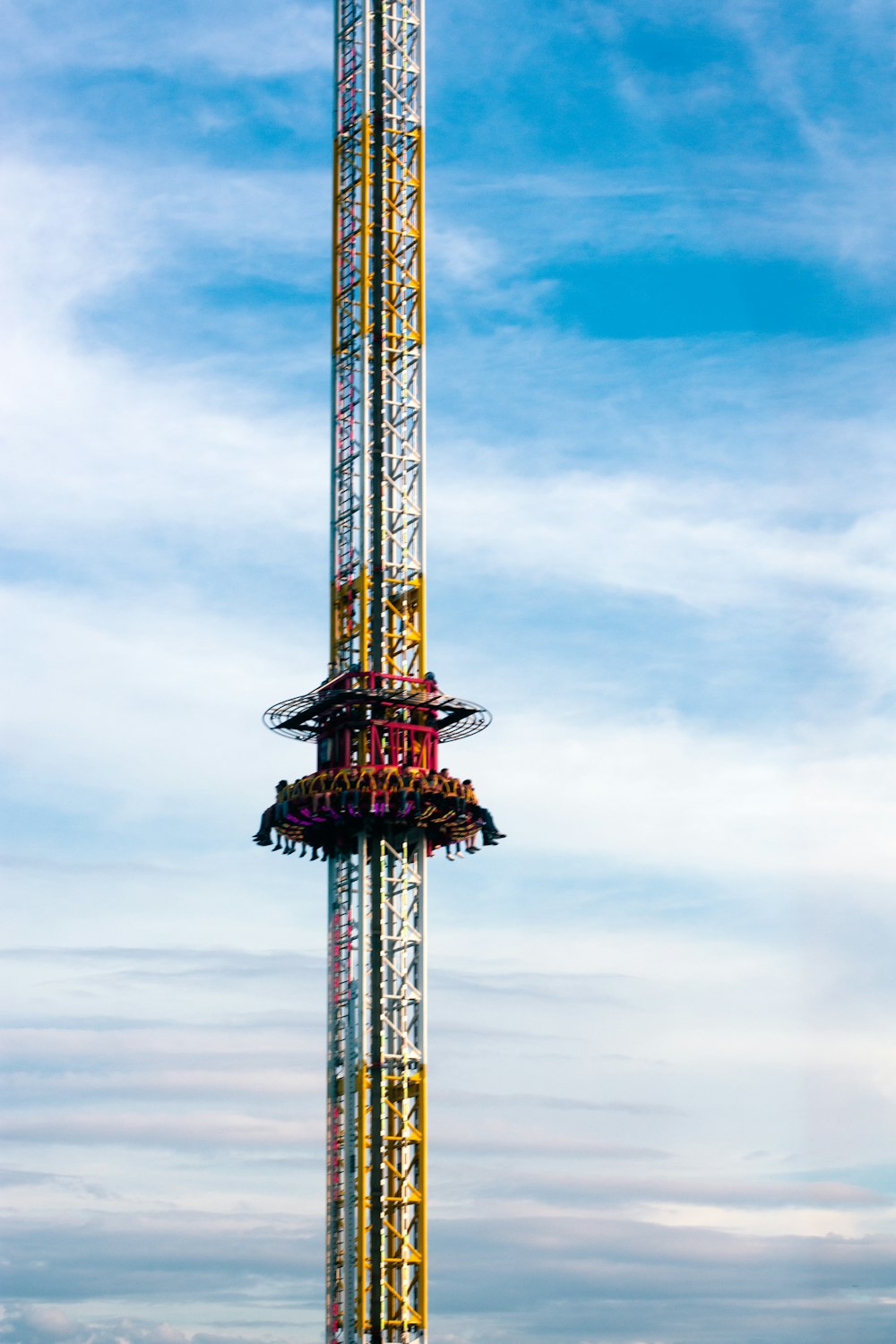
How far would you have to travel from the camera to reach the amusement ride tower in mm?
173000

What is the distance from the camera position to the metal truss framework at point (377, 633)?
173 m

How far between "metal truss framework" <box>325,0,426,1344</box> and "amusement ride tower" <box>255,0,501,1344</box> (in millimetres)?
149

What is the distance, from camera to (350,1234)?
17412cm

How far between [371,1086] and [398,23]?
88.3 meters

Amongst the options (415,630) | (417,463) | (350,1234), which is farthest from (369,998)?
(417,463)

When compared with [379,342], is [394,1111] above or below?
below

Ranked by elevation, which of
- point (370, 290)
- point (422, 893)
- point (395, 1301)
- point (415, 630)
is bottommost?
point (395, 1301)

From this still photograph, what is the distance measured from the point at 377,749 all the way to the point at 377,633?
965 centimetres

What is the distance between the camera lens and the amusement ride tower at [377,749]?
173 metres

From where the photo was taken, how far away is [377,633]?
183 m

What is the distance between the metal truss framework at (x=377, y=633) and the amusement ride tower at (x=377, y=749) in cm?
15

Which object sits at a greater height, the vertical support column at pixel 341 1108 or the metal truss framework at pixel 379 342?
the metal truss framework at pixel 379 342

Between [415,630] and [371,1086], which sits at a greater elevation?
[415,630]

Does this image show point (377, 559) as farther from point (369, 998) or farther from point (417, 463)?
point (369, 998)
